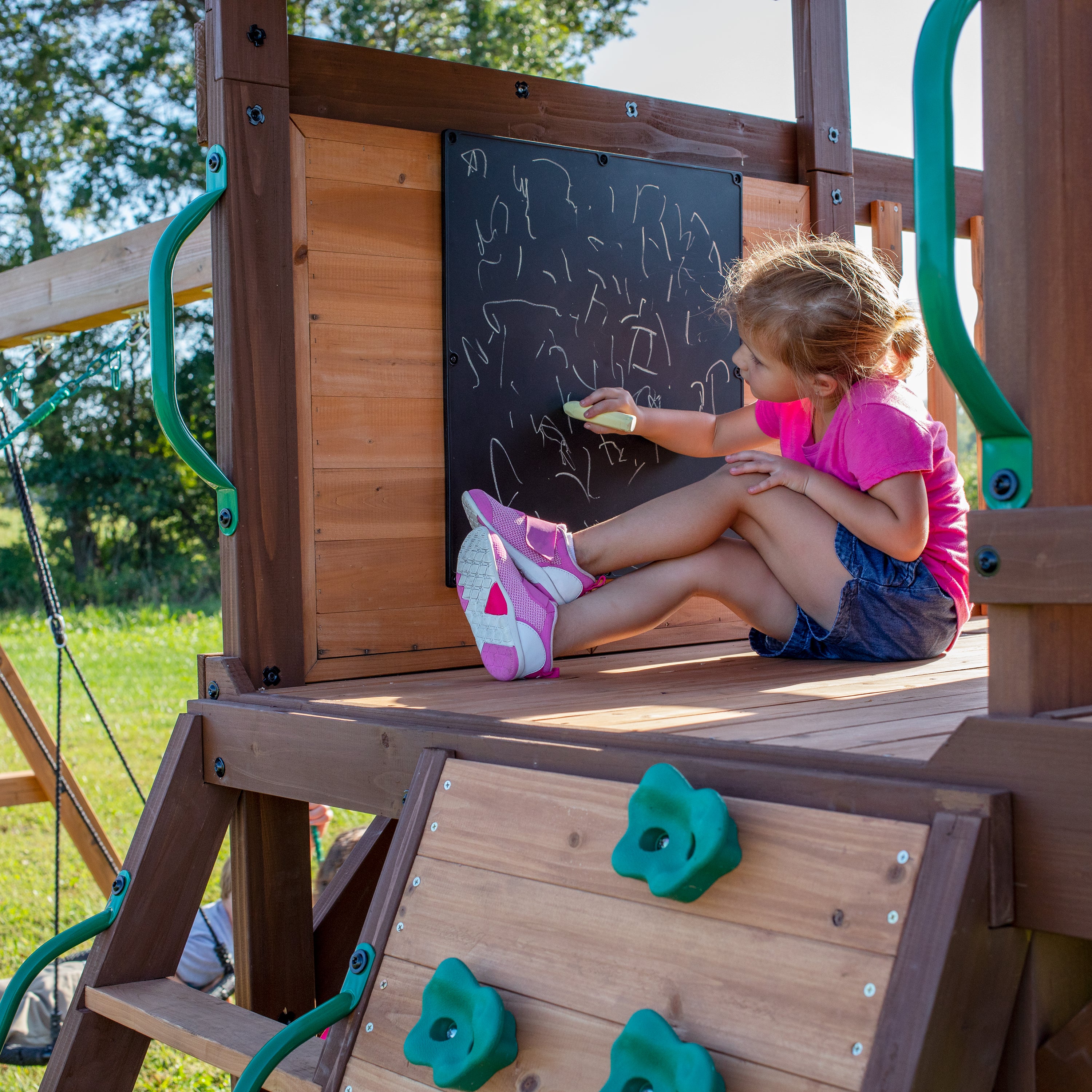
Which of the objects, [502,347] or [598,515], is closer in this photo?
[502,347]

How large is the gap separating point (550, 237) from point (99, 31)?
12.5 metres

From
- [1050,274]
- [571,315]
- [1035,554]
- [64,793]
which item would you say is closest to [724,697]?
[1035,554]

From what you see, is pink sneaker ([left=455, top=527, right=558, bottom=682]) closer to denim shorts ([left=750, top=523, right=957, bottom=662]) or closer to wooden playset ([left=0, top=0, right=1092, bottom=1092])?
wooden playset ([left=0, top=0, right=1092, bottom=1092])

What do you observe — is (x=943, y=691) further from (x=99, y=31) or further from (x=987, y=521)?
(x=99, y=31)

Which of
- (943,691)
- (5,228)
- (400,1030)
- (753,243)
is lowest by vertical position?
(400,1030)

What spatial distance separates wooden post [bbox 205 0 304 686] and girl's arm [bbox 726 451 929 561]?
1.02 m

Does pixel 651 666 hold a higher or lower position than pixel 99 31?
lower

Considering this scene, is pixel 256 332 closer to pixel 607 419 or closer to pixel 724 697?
pixel 607 419

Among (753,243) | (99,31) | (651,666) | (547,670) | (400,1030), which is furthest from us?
(99,31)

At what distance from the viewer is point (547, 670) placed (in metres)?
2.24

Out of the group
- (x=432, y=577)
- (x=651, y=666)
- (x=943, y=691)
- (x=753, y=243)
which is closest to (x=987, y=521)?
(x=943, y=691)

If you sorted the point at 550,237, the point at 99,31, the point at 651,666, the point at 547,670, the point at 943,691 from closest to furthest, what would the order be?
1. the point at 943,691
2. the point at 547,670
3. the point at 651,666
4. the point at 550,237
5. the point at 99,31

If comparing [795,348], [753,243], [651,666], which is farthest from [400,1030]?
[753,243]

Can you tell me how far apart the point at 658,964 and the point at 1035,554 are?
54 centimetres
